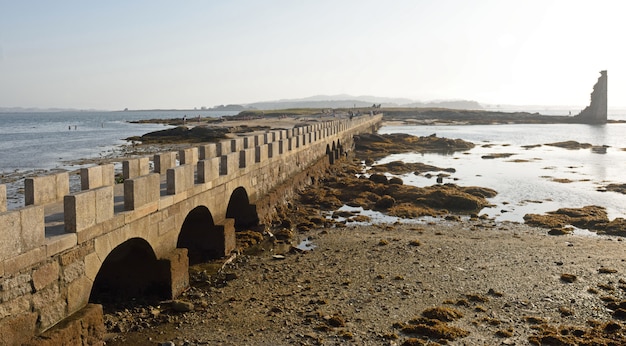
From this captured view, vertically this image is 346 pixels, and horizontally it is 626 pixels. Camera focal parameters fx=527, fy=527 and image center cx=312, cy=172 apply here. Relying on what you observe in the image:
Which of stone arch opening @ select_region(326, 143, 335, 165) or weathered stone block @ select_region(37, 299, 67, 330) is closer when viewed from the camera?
weathered stone block @ select_region(37, 299, 67, 330)

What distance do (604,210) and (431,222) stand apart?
6360 mm

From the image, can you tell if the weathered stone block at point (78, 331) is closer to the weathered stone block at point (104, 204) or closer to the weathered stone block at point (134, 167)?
the weathered stone block at point (104, 204)

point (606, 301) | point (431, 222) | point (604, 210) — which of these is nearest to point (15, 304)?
point (606, 301)

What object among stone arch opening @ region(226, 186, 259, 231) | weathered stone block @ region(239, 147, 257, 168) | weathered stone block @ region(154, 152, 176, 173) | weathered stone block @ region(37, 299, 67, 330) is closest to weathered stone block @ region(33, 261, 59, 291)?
weathered stone block @ region(37, 299, 67, 330)

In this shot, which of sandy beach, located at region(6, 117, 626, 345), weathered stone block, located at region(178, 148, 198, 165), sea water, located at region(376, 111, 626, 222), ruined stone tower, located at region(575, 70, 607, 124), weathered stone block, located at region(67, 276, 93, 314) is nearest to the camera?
weathered stone block, located at region(67, 276, 93, 314)

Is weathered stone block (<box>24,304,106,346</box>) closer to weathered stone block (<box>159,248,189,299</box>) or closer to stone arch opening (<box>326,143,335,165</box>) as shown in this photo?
weathered stone block (<box>159,248,189,299</box>)

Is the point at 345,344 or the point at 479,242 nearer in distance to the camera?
the point at 345,344

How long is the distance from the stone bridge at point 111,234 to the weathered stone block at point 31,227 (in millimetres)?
10

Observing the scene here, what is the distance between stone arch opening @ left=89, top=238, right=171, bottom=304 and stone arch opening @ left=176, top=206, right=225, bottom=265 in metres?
2.34

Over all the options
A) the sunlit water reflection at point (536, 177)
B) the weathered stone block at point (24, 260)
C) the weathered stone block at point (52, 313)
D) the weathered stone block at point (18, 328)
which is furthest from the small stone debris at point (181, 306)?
the sunlit water reflection at point (536, 177)

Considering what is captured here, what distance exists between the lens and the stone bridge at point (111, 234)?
17.7 ft

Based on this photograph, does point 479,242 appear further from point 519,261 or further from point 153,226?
point 153,226

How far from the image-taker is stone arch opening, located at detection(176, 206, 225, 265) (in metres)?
10.8

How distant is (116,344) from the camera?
22.9ft
